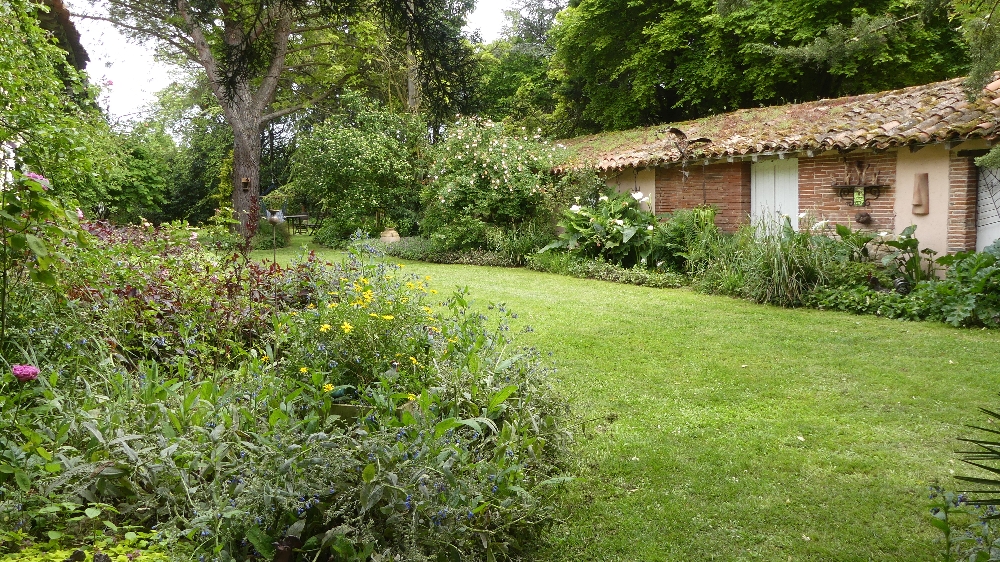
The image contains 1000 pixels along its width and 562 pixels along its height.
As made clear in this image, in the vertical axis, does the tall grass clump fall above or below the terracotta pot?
below

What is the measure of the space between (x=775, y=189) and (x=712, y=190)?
1193 mm

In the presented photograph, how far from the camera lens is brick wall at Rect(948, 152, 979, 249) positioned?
29.7ft

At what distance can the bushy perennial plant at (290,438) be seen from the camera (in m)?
2.22

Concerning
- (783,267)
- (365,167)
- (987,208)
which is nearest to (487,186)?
(365,167)

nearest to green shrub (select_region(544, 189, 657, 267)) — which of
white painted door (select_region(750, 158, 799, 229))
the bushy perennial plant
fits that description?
white painted door (select_region(750, 158, 799, 229))

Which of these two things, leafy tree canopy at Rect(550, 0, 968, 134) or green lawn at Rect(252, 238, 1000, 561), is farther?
leafy tree canopy at Rect(550, 0, 968, 134)

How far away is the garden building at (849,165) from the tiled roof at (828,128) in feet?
0.08

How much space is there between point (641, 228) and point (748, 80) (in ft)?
28.2

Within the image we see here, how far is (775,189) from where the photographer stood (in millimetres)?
11648

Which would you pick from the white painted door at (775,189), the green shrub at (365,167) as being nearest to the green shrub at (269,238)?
the green shrub at (365,167)

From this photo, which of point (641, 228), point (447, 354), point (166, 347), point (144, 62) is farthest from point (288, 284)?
point (144, 62)

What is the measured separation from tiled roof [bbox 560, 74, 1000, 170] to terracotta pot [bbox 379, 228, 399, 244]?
16.6 feet

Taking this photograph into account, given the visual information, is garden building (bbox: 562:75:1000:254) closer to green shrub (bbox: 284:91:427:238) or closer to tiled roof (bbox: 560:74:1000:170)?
tiled roof (bbox: 560:74:1000:170)

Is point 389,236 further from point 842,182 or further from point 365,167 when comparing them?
point 842,182
